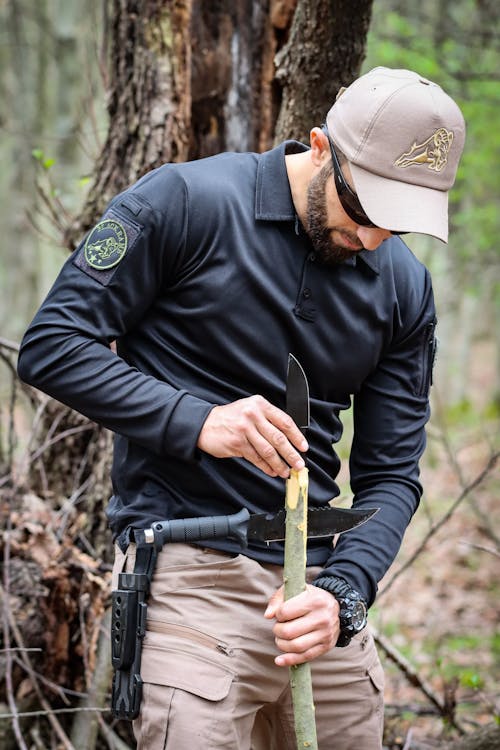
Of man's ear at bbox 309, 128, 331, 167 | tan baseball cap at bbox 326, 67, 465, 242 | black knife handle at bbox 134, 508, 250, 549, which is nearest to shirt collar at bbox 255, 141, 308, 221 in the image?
man's ear at bbox 309, 128, 331, 167

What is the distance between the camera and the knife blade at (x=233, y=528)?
2.15m

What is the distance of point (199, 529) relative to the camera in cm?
217

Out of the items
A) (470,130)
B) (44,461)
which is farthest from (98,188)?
(470,130)

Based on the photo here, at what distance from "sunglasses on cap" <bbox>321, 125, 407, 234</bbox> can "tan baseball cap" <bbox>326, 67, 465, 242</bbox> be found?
3 centimetres

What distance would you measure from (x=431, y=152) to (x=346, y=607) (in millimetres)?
1274

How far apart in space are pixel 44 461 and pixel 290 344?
6.94 ft

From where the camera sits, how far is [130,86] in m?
3.78

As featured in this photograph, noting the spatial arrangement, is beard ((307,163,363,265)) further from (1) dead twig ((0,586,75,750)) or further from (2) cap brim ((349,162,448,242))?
(1) dead twig ((0,586,75,750))

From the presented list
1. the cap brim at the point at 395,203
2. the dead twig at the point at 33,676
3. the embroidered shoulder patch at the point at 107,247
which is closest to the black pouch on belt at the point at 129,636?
the embroidered shoulder patch at the point at 107,247

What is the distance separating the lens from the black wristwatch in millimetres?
2314

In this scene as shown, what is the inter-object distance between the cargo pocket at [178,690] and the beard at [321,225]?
1.13 metres

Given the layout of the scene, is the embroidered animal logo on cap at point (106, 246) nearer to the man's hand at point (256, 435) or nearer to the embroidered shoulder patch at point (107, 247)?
the embroidered shoulder patch at point (107, 247)

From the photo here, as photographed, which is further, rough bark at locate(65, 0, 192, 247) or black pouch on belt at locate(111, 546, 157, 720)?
rough bark at locate(65, 0, 192, 247)

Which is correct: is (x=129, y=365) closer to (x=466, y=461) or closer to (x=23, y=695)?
(x=23, y=695)
